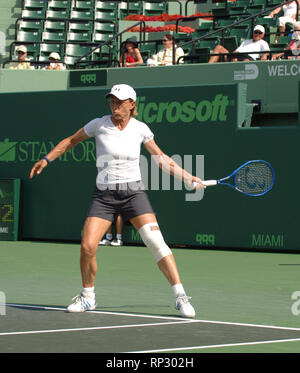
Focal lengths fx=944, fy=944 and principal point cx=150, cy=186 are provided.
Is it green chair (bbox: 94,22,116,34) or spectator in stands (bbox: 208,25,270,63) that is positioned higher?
green chair (bbox: 94,22,116,34)

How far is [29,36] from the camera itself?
2639 centimetres

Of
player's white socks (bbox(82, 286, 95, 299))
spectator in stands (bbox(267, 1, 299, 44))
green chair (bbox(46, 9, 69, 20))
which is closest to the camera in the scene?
player's white socks (bbox(82, 286, 95, 299))

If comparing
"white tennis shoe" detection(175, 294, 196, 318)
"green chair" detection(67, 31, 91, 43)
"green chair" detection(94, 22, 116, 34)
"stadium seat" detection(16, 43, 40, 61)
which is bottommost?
"white tennis shoe" detection(175, 294, 196, 318)

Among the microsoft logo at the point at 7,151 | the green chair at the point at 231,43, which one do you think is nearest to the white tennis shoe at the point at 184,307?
the microsoft logo at the point at 7,151

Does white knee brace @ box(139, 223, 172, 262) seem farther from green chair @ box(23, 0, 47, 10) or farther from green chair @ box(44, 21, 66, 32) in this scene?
green chair @ box(23, 0, 47, 10)

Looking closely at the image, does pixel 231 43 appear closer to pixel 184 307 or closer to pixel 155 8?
pixel 155 8

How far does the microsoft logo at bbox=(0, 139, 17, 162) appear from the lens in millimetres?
18047

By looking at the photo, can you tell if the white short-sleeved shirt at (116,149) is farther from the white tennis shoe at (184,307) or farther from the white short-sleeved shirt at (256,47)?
the white short-sleeved shirt at (256,47)

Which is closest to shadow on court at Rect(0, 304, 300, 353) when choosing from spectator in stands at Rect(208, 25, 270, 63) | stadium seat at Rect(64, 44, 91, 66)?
spectator in stands at Rect(208, 25, 270, 63)

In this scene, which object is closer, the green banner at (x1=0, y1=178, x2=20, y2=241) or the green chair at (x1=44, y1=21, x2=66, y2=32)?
the green banner at (x1=0, y1=178, x2=20, y2=241)

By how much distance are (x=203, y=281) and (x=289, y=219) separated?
13.1 feet

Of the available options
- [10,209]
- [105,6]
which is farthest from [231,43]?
[105,6]
